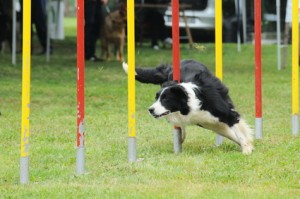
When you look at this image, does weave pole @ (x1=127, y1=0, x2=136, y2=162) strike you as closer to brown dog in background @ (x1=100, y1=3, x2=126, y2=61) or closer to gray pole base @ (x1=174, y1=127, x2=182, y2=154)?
gray pole base @ (x1=174, y1=127, x2=182, y2=154)

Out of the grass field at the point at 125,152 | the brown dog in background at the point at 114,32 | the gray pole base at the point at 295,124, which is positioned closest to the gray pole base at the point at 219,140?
the grass field at the point at 125,152

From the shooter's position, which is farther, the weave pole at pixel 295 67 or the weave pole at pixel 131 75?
the weave pole at pixel 295 67

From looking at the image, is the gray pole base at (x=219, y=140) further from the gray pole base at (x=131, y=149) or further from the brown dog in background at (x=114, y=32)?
the brown dog in background at (x=114, y=32)

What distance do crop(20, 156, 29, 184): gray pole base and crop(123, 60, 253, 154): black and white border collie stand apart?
151cm

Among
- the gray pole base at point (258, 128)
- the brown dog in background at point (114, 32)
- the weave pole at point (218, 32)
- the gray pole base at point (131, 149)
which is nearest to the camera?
the gray pole base at point (131, 149)

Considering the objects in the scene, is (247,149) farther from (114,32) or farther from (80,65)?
(114,32)

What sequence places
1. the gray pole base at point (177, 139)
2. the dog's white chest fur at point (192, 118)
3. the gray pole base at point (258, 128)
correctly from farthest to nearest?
the gray pole base at point (258, 128) < the gray pole base at point (177, 139) < the dog's white chest fur at point (192, 118)

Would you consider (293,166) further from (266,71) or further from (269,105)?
(266,71)

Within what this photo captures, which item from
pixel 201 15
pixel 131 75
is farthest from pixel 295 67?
pixel 201 15

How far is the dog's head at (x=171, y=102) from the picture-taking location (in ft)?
26.5

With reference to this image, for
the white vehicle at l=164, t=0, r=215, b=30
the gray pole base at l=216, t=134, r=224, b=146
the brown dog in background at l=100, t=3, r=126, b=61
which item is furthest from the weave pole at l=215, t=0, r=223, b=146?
the white vehicle at l=164, t=0, r=215, b=30

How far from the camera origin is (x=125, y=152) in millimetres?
8641

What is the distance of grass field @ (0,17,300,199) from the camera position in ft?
22.0

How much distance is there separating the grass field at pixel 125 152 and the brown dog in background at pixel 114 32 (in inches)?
158
